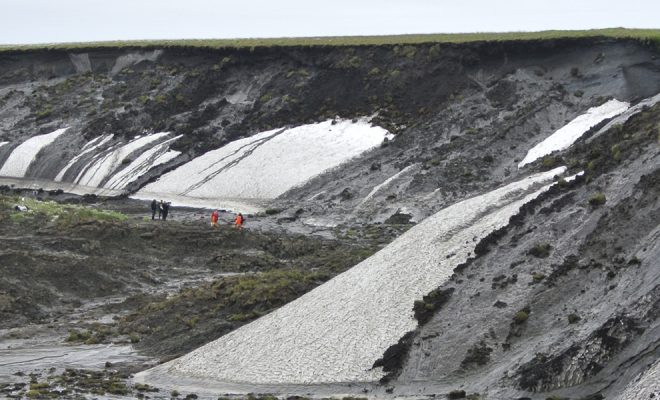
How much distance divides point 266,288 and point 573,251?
1444cm

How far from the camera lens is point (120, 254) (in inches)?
2440

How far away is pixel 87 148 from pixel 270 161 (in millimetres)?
19480

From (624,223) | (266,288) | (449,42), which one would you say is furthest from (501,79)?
(624,223)

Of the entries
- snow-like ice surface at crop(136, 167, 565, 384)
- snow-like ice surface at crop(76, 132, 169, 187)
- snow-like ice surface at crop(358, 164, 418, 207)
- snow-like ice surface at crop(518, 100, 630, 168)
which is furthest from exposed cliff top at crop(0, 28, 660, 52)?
snow-like ice surface at crop(136, 167, 565, 384)

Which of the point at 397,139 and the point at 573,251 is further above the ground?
the point at 397,139

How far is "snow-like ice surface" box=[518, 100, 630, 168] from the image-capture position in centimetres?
7438

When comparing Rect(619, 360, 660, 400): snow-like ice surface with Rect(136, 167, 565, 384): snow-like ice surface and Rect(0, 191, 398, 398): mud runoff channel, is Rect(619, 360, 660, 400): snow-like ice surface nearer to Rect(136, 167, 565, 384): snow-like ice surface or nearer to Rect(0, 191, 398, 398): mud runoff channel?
Rect(136, 167, 565, 384): snow-like ice surface

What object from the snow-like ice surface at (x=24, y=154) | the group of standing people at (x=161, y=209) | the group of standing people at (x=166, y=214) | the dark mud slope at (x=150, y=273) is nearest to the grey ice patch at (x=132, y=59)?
the snow-like ice surface at (x=24, y=154)

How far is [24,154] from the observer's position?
97875 millimetres

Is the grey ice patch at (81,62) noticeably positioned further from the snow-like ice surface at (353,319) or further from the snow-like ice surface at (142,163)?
the snow-like ice surface at (353,319)

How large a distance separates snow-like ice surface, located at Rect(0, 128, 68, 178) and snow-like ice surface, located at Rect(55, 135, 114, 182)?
3874 mm

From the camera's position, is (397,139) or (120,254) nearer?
(120,254)

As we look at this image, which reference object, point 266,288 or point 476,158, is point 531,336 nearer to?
point 266,288

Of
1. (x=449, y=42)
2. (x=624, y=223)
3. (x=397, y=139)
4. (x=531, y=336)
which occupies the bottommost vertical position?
(x=531, y=336)
